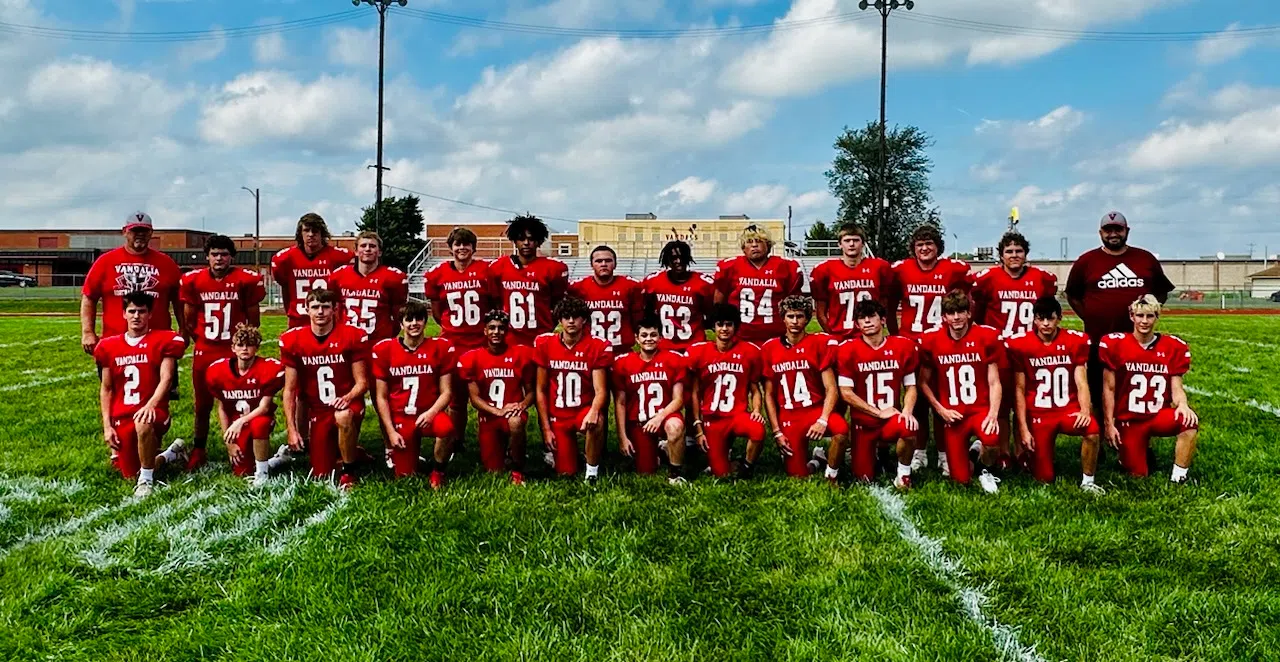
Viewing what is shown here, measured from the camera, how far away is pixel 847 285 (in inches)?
210

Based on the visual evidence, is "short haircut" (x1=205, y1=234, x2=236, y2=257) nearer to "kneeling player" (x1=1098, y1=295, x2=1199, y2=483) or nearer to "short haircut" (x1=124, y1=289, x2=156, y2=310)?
"short haircut" (x1=124, y1=289, x2=156, y2=310)

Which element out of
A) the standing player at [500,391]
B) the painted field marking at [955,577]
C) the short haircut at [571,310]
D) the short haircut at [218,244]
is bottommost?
the painted field marking at [955,577]

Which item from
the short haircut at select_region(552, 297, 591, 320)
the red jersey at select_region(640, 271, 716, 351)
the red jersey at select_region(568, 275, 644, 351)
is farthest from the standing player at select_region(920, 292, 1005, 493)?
the short haircut at select_region(552, 297, 591, 320)

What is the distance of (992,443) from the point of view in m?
4.56

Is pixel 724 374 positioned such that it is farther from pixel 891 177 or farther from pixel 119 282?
pixel 891 177

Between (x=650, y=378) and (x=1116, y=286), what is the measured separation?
2969mm

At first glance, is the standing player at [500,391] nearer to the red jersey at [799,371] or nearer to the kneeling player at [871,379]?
the red jersey at [799,371]

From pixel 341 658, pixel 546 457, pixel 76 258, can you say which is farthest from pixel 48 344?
pixel 76 258

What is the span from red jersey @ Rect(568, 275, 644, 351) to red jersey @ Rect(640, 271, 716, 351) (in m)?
0.13

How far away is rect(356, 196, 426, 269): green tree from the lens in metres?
40.6

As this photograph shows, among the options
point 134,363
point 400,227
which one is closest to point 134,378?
point 134,363

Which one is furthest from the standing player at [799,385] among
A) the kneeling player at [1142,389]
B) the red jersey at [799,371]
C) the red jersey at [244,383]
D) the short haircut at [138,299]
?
the short haircut at [138,299]

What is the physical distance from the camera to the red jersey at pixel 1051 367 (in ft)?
15.5

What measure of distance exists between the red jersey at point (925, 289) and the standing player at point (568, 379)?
1.96m
